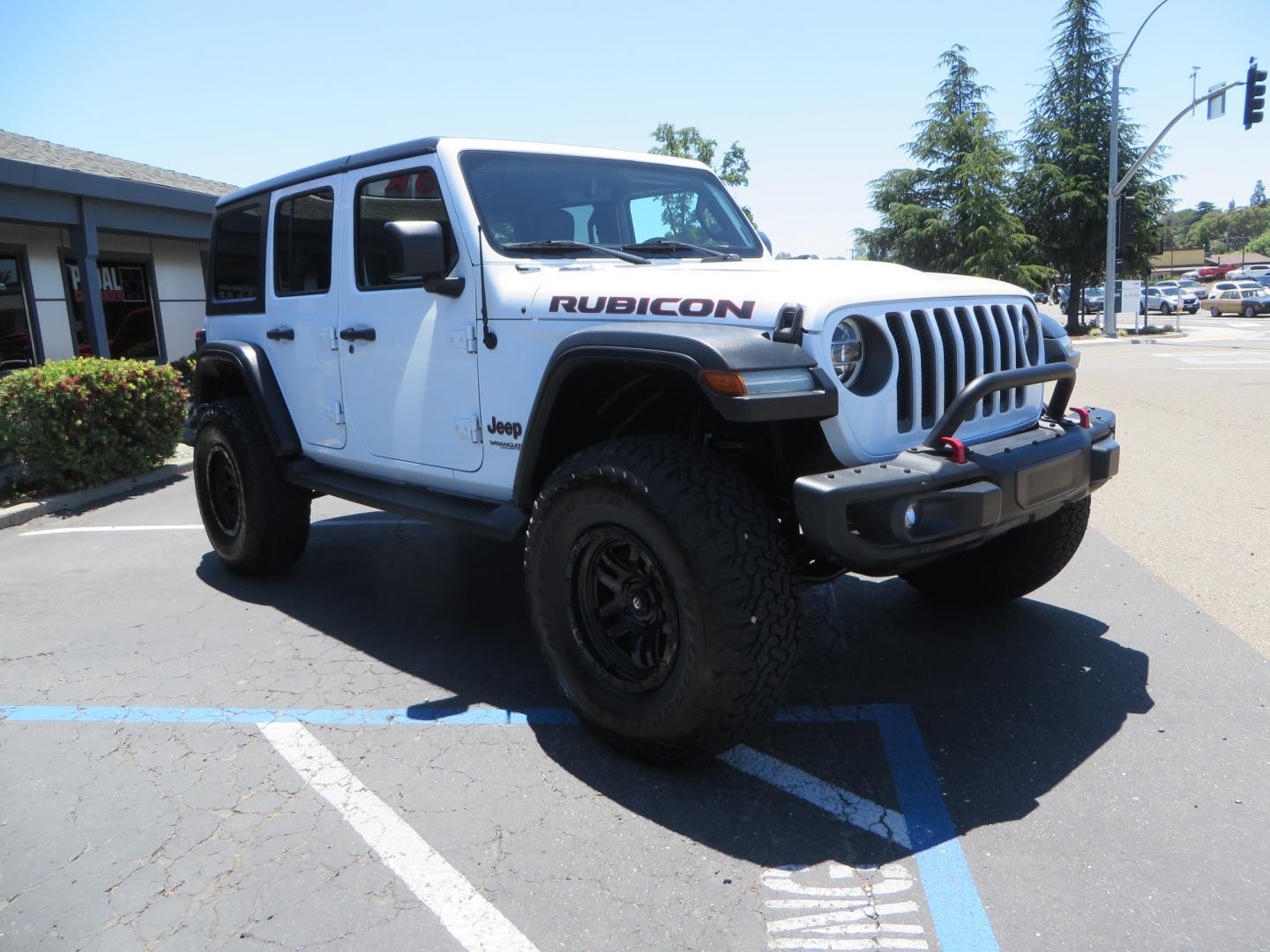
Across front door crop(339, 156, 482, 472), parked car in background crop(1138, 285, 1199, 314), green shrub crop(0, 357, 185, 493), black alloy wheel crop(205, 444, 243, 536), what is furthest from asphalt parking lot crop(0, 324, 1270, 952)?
Answer: parked car in background crop(1138, 285, 1199, 314)

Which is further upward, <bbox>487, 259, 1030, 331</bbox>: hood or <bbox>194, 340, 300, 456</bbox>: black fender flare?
<bbox>487, 259, 1030, 331</bbox>: hood

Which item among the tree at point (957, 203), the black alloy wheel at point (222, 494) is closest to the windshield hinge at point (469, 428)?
the black alloy wheel at point (222, 494)

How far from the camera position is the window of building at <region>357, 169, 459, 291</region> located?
385 centimetres

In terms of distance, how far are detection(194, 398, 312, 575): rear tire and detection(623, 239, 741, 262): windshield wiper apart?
2.32 metres

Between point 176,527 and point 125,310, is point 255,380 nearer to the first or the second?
point 176,527

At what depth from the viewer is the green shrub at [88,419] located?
7570mm

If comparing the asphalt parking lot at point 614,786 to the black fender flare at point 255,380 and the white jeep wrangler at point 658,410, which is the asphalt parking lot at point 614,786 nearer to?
the white jeep wrangler at point 658,410

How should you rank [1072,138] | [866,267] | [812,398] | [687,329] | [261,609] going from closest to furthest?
[812,398] → [687,329] → [866,267] → [261,609] → [1072,138]

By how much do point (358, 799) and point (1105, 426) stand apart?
9.66 feet

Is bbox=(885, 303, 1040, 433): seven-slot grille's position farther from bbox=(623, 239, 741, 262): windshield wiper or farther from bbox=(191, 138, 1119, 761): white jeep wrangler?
bbox=(623, 239, 741, 262): windshield wiper

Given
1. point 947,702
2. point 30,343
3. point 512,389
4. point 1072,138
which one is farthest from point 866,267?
point 1072,138

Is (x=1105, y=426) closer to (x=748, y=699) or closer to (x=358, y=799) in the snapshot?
(x=748, y=699)

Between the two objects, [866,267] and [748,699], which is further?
[866,267]

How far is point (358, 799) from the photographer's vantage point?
3.00 meters
